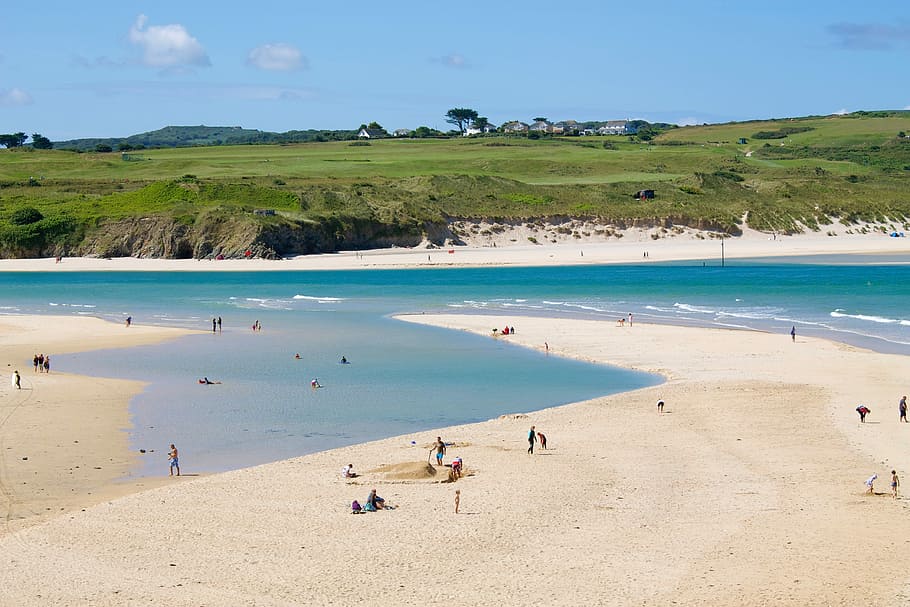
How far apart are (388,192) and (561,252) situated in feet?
72.4

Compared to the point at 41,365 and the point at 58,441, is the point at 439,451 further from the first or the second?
the point at 41,365

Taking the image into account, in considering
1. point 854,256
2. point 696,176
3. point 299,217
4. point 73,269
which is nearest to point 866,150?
point 696,176

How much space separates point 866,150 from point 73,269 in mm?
129067

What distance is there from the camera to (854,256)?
323 feet

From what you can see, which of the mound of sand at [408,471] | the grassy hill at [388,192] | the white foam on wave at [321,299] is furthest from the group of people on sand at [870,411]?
the grassy hill at [388,192]

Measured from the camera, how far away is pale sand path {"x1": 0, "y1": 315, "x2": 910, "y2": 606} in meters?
16.5

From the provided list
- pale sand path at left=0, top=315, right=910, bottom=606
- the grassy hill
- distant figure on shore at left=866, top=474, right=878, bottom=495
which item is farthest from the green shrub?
distant figure on shore at left=866, top=474, right=878, bottom=495

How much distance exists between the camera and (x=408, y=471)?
916 inches

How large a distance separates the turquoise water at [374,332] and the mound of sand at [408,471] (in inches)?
128

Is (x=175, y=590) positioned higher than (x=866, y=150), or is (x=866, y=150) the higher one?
(x=866, y=150)

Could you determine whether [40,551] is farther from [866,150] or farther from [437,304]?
[866,150]

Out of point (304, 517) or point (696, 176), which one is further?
point (696, 176)

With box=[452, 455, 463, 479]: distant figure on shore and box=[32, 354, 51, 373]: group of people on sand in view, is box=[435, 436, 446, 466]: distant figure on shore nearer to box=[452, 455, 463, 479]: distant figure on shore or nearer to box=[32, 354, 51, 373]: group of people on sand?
box=[452, 455, 463, 479]: distant figure on shore

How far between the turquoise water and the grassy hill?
427 inches
